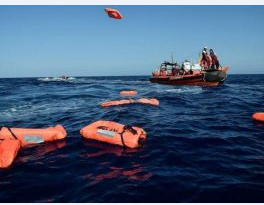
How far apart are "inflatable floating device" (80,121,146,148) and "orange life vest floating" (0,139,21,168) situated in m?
2.17

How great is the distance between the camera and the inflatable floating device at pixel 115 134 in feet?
23.5

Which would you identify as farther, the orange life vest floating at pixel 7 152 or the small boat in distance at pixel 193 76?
the small boat in distance at pixel 193 76

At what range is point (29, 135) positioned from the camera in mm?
7609

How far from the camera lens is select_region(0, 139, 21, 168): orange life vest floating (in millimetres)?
6094

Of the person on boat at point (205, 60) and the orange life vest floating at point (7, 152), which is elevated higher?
the person on boat at point (205, 60)

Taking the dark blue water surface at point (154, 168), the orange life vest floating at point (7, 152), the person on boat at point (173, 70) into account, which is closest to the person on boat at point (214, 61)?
the person on boat at point (173, 70)

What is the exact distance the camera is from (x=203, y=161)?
249 inches

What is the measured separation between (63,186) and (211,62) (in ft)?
82.6

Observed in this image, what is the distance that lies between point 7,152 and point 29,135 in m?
1.37

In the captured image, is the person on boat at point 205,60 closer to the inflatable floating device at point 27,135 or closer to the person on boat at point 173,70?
the person on boat at point 173,70

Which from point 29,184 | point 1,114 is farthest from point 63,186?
point 1,114

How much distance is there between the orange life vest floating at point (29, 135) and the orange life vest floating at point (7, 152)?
0.85 meters

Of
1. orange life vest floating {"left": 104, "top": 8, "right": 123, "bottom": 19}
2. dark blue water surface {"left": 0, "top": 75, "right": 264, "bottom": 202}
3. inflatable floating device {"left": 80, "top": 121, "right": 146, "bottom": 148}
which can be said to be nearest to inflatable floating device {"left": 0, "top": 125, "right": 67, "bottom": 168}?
dark blue water surface {"left": 0, "top": 75, "right": 264, "bottom": 202}

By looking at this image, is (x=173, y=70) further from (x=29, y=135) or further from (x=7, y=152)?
(x=7, y=152)
